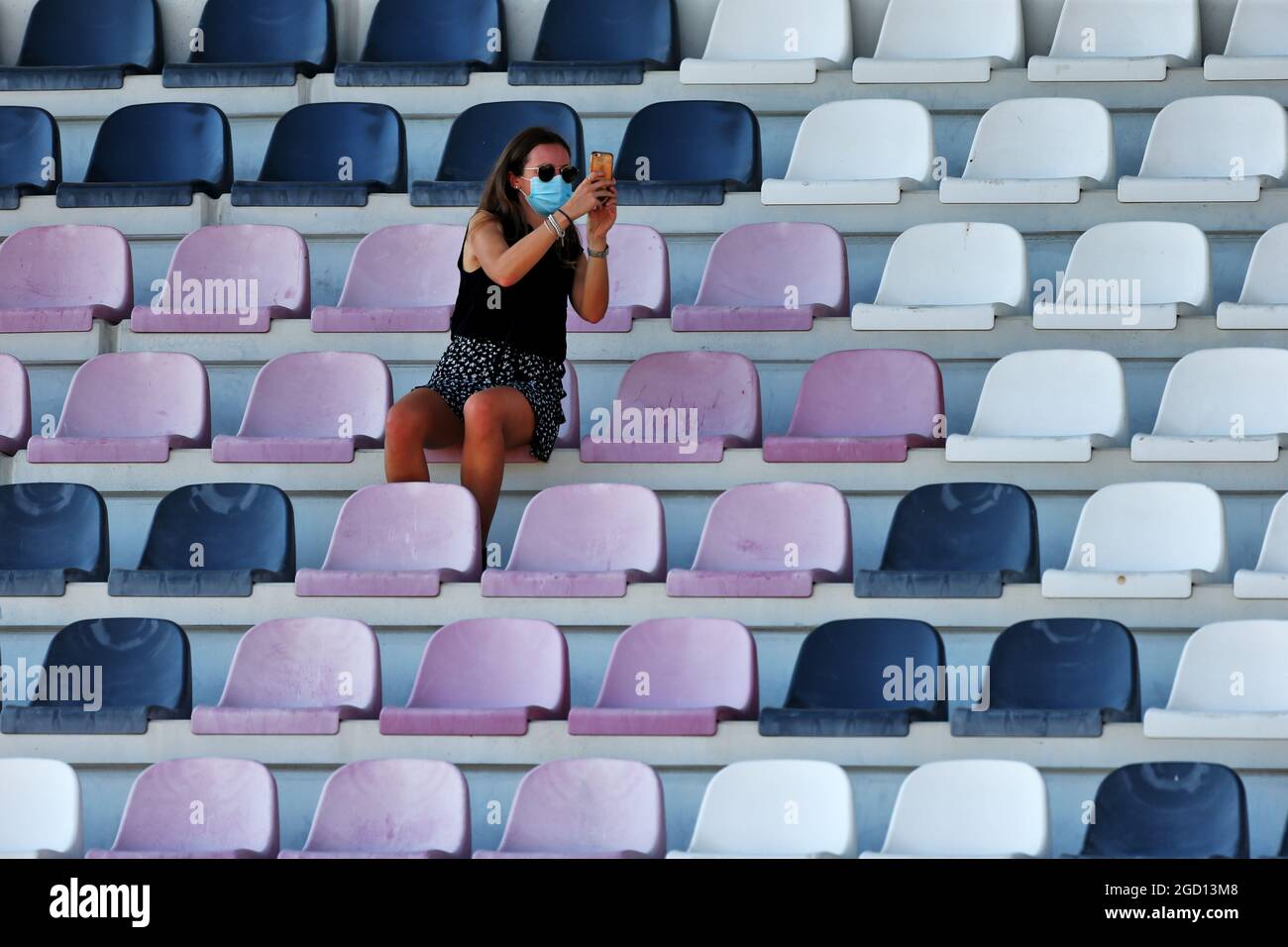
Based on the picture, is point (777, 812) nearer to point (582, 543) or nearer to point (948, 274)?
point (582, 543)

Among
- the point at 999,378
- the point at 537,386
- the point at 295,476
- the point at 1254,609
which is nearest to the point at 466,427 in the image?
the point at 537,386

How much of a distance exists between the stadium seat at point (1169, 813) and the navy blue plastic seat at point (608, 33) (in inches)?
114

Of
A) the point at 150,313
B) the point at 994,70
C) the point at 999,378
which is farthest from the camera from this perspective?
the point at 994,70

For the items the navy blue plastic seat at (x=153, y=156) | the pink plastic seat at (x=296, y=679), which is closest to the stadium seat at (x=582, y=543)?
the pink plastic seat at (x=296, y=679)

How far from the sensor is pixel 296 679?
4684mm

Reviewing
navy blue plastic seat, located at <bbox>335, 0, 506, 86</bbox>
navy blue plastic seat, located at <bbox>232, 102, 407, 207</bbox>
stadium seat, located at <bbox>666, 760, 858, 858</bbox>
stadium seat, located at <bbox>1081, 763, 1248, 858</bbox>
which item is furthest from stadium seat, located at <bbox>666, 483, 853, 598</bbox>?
navy blue plastic seat, located at <bbox>335, 0, 506, 86</bbox>

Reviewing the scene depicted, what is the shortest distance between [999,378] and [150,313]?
204 cm

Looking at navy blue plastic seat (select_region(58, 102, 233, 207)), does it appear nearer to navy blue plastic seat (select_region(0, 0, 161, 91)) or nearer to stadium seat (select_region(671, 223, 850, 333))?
navy blue plastic seat (select_region(0, 0, 161, 91))

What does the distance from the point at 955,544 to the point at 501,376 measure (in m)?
1.03

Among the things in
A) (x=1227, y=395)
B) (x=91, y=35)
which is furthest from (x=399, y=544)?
(x=91, y=35)

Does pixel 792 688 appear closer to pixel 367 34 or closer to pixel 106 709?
pixel 106 709

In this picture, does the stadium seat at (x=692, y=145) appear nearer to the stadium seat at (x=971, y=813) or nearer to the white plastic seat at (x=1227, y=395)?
the white plastic seat at (x=1227, y=395)

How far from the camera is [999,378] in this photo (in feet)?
17.3

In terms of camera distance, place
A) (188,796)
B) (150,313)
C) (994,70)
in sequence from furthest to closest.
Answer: (994,70) < (150,313) < (188,796)
